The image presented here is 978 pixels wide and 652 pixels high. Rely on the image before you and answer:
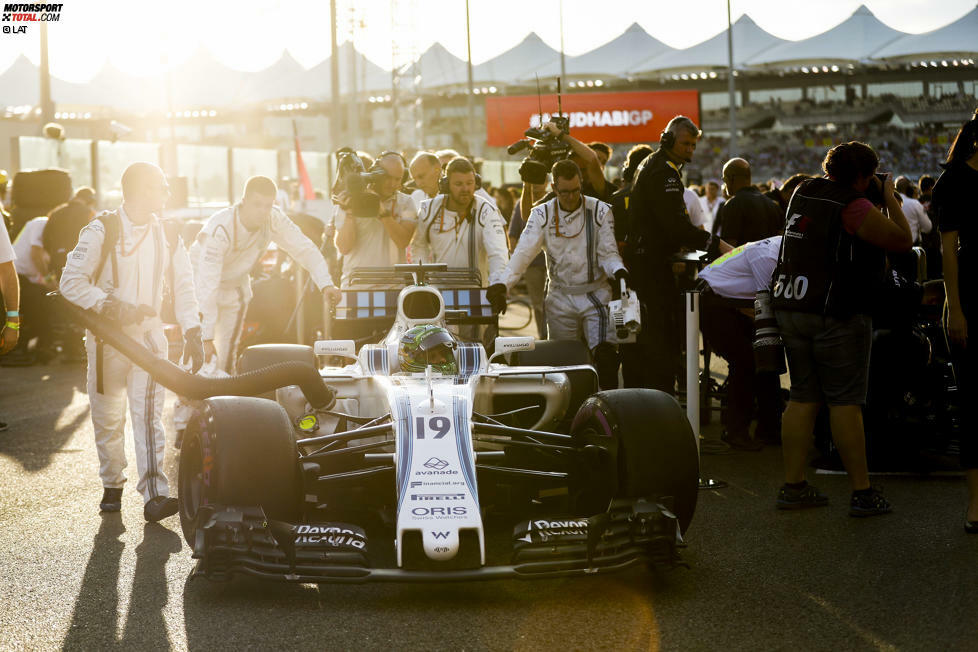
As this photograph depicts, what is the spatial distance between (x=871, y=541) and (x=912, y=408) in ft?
6.95

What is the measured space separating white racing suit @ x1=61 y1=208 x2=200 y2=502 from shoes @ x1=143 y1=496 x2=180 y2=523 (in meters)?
0.06

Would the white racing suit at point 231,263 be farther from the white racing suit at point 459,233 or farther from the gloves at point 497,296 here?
the gloves at point 497,296

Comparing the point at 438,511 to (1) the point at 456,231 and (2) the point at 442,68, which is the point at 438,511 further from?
(2) the point at 442,68

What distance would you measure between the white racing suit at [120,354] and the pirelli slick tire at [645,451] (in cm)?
255

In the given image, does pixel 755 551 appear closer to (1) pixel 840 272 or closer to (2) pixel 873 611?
(2) pixel 873 611

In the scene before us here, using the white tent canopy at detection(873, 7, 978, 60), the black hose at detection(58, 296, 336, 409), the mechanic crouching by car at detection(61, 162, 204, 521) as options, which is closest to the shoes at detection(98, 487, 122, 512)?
the mechanic crouching by car at detection(61, 162, 204, 521)

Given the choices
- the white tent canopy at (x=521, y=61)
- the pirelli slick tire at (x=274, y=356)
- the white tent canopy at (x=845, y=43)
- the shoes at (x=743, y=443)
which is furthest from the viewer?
the white tent canopy at (x=521, y=61)

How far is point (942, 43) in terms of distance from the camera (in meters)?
47.9

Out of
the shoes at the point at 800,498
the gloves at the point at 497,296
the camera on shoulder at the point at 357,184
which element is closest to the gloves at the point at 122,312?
the gloves at the point at 497,296

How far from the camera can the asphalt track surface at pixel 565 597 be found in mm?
4246

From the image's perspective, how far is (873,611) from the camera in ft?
14.9

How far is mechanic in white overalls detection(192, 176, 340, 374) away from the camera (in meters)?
7.99

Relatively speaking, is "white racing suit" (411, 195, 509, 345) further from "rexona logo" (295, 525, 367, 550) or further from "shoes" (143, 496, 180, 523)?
"rexona logo" (295, 525, 367, 550)

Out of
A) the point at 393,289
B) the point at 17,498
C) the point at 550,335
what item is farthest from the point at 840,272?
the point at 17,498
